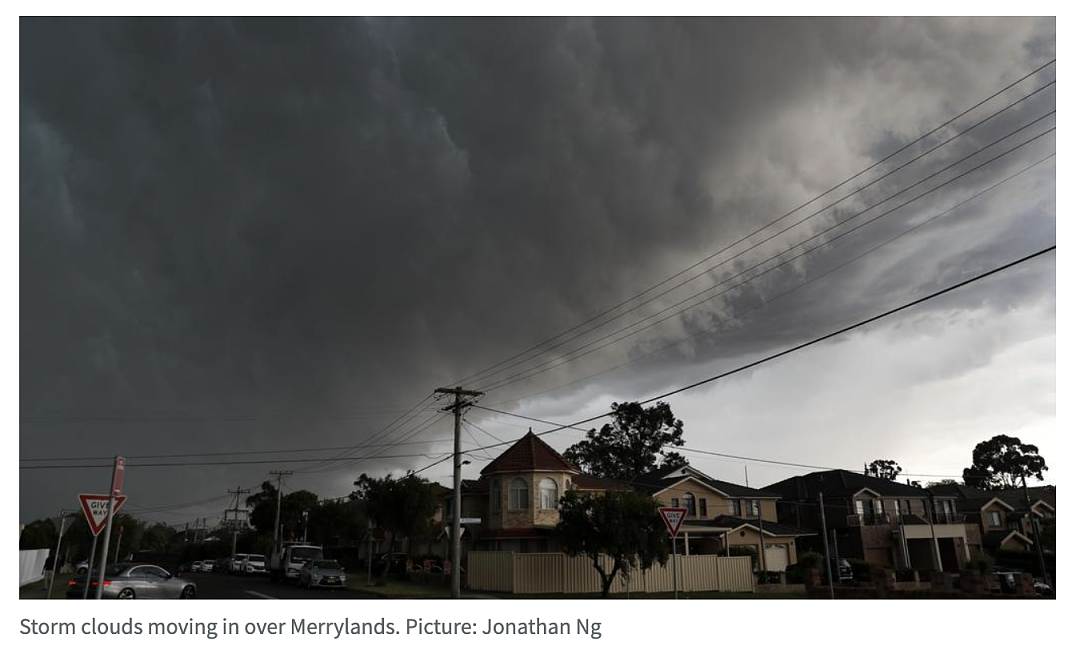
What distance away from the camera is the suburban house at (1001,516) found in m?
58.6

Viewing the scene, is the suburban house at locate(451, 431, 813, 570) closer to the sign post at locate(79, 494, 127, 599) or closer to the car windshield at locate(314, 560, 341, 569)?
the car windshield at locate(314, 560, 341, 569)

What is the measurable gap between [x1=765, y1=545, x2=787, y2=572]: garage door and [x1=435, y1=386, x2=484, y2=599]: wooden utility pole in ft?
80.5

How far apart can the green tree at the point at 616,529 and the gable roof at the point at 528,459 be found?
40.5ft

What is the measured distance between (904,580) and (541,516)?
66.0ft

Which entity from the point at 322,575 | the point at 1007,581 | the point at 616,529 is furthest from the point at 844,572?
the point at 322,575

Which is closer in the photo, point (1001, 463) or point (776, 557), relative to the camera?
point (776, 557)

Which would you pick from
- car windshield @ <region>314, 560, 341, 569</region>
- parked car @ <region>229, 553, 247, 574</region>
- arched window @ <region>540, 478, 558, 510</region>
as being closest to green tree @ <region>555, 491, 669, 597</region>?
arched window @ <region>540, 478, 558, 510</region>

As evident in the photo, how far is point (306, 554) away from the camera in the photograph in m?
43.3

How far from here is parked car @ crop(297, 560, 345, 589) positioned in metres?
37.6

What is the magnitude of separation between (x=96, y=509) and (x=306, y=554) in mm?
29663

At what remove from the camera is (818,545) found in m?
55.6

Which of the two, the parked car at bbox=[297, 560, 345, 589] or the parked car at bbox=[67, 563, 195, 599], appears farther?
the parked car at bbox=[297, 560, 345, 589]

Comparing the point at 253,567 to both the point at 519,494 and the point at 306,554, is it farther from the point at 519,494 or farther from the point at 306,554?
the point at 519,494

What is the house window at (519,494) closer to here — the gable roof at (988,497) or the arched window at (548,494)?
the arched window at (548,494)
